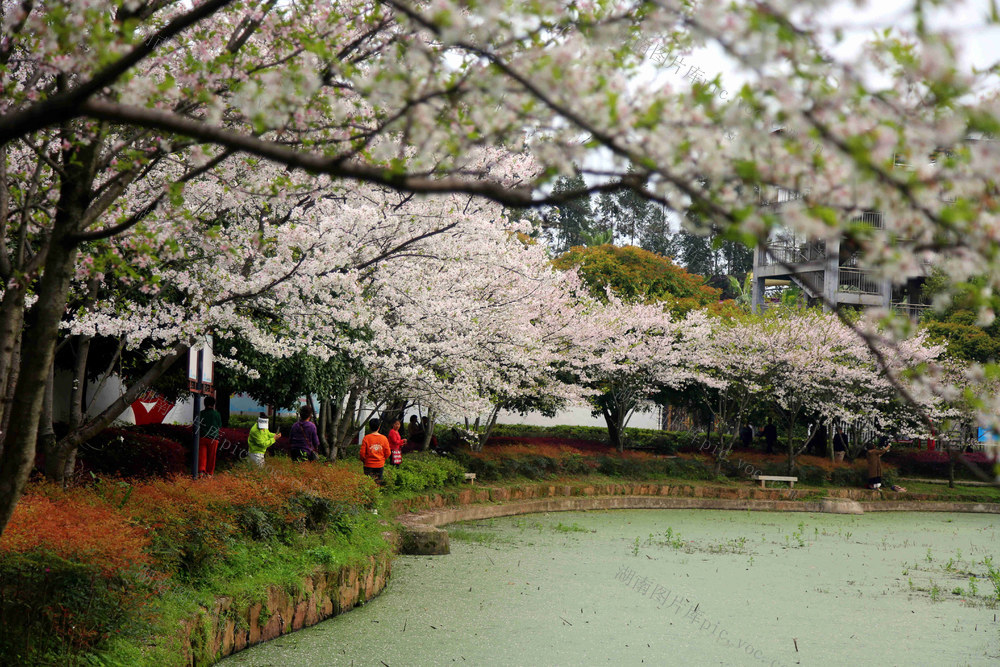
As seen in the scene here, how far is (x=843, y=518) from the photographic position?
1684 centimetres

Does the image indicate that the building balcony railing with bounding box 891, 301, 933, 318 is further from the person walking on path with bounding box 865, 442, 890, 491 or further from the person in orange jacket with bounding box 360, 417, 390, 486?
the person in orange jacket with bounding box 360, 417, 390, 486

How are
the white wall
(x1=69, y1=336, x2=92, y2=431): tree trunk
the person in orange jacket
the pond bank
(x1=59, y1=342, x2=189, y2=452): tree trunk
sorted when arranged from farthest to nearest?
the white wall, the person in orange jacket, (x1=69, y1=336, x2=92, y2=431): tree trunk, (x1=59, y1=342, x2=189, y2=452): tree trunk, the pond bank

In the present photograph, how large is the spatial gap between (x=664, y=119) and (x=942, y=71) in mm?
568

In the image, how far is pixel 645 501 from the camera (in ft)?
55.1

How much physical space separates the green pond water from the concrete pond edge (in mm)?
498

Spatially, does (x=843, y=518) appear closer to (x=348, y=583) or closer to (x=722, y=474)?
(x=722, y=474)

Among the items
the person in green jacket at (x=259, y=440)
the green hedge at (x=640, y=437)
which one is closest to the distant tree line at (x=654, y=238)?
the green hedge at (x=640, y=437)

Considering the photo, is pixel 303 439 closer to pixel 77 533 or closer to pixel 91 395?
pixel 91 395

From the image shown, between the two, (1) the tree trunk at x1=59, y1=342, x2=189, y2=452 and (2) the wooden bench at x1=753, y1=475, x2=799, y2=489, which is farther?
(2) the wooden bench at x1=753, y1=475, x2=799, y2=489

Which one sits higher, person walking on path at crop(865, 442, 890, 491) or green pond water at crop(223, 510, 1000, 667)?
person walking on path at crop(865, 442, 890, 491)

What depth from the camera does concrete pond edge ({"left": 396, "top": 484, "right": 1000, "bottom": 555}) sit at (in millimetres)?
13000

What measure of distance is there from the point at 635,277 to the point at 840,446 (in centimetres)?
722

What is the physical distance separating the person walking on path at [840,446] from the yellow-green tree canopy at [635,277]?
4733mm

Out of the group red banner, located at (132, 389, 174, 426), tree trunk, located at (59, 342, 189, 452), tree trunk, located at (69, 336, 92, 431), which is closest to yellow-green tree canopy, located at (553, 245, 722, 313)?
red banner, located at (132, 389, 174, 426)
